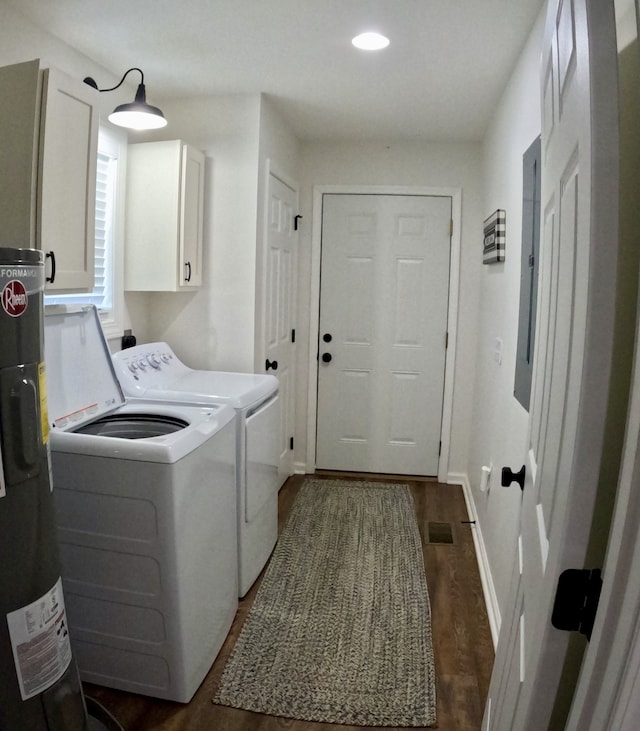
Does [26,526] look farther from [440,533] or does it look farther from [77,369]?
[440,533]

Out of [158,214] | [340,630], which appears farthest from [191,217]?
[340,630]

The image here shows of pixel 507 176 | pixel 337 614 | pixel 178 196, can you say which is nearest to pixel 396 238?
pixel 507 176

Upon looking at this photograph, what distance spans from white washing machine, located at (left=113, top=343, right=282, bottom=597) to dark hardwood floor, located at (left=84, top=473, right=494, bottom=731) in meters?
0.24

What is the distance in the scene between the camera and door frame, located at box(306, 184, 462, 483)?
3.96 metres

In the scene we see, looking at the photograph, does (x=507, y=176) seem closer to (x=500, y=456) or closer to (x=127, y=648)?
(x=500, y=456)

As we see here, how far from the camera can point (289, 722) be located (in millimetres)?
1868

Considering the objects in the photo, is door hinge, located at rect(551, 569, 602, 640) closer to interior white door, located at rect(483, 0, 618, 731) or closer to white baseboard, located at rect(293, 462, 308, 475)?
interior white door, located at rect(483, 0, 618, 731)

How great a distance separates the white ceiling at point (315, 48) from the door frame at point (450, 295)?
629 millimetres

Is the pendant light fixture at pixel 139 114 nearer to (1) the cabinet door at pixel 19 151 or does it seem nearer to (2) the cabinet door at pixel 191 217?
(1) the cabinet door at pixel 19 151

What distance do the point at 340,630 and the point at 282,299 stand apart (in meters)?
2.09

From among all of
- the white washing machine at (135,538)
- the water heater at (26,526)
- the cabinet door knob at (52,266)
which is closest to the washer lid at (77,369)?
the white washing machine at (135,538)

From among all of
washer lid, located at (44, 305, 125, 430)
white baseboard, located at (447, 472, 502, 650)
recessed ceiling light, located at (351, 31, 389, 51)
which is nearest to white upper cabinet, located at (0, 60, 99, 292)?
washer lid, located at (44, 305, 125, 430)

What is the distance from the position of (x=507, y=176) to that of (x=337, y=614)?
2162 mm

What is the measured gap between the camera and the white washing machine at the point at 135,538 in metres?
1.81
